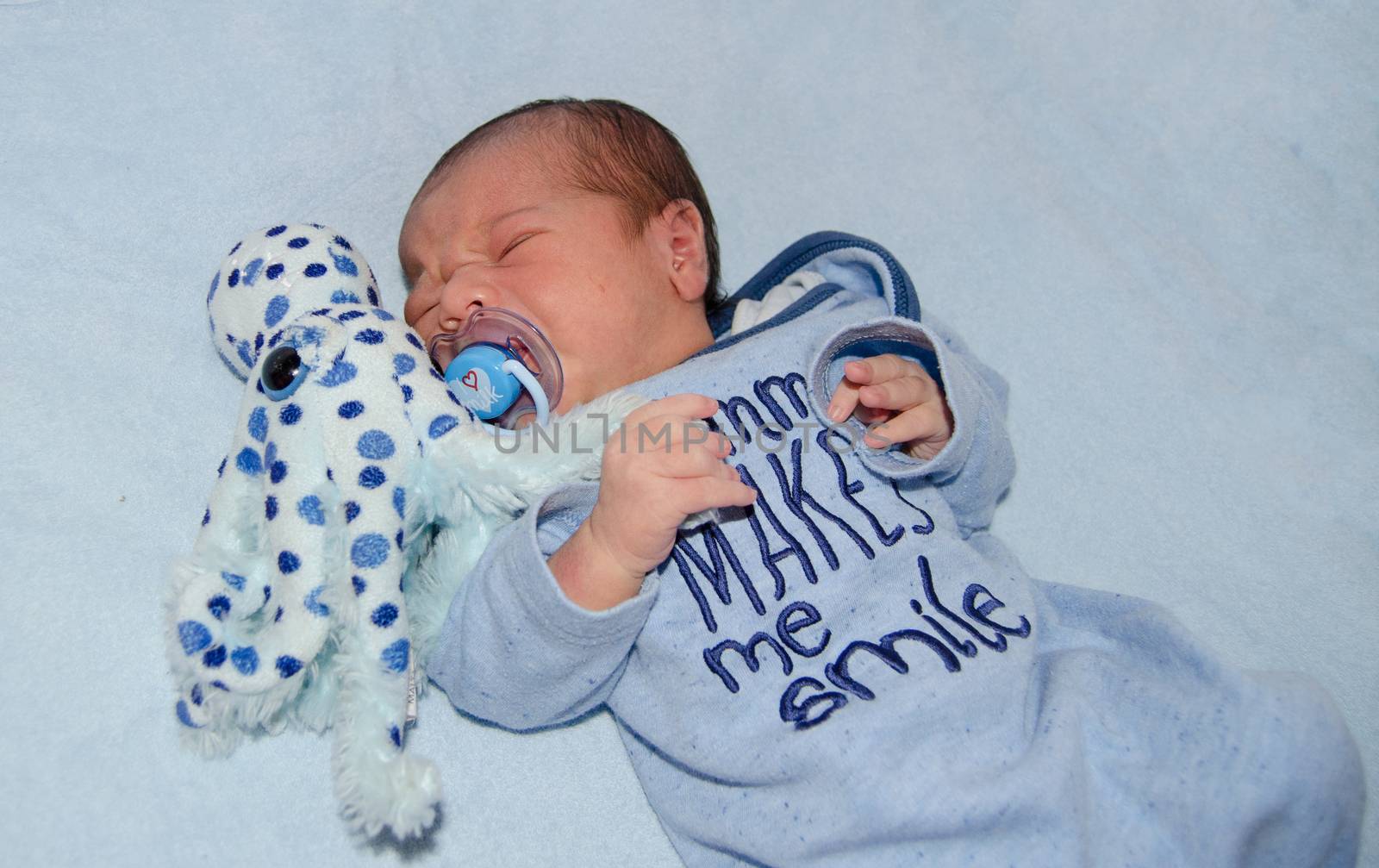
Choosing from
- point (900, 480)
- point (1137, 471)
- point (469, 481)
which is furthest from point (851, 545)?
point (1137, 471)

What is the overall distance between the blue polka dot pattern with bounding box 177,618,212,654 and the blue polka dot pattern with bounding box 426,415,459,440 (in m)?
0.28

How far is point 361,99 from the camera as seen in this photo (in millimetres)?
1577

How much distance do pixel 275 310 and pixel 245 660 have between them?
15.5 inches

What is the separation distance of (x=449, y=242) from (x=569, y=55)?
1.65 feet

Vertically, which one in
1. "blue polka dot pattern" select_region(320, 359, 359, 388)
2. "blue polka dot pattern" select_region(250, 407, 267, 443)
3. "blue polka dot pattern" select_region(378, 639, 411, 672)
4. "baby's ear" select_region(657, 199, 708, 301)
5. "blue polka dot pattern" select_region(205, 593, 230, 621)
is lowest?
"blue polka dot pattern" select_region(205, 593, 230, 621)

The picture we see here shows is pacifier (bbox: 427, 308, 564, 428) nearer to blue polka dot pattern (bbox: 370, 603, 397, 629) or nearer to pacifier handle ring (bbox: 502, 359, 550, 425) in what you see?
pacifier handle ring (bbox: 502, 359, 550, 425)

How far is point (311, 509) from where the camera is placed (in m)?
1.05

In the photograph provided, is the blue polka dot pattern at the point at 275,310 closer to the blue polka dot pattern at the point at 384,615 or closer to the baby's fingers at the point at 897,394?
the blue polka dot pattern at the point at 384,615

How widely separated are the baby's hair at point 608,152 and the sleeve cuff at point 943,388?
0.29m

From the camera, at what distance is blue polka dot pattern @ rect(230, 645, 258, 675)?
102cm

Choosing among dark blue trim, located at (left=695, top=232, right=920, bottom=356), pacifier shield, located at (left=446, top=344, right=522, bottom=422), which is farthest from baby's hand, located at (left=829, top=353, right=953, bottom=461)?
pacifier shield, located at (left=446, top=344, right=522, bottom=422)

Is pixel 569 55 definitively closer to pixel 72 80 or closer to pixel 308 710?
pixel 72 80

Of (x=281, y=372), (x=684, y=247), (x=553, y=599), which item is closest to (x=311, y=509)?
(x=281, y=372)

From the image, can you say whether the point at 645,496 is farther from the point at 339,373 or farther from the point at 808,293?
the point at 808,293
